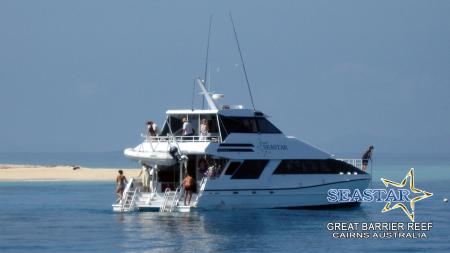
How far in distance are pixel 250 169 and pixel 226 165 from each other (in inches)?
38.1

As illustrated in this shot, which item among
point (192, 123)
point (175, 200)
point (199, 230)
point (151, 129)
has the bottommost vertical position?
point (199, 230)

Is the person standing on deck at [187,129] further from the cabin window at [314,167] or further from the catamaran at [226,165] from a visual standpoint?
the cabin window at [314,167]

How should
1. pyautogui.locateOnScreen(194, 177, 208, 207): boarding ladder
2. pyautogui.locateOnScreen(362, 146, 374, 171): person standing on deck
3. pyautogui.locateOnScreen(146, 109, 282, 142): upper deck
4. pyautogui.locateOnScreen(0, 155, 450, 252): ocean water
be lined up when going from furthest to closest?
pyautogui.locateOnScreen(362, 146, 374, 171): person standing on deck < pyautogui.locateOnScreen(146, 109, 282, 142): upper deck < pyautogui.locateOnScreen(194, 177, 208, 207): boarding ladder < pyautogui.locateOnScreen(0, 155, 450, 252): ocean water

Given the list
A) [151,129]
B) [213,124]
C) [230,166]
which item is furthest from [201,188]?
[151,129]

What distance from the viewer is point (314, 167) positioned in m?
41.2

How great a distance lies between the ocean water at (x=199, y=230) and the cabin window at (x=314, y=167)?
1430 mm

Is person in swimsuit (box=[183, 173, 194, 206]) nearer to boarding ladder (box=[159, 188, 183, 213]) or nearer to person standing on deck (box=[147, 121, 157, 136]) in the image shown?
boarding ladder (box=[159, 188, 183, 213])

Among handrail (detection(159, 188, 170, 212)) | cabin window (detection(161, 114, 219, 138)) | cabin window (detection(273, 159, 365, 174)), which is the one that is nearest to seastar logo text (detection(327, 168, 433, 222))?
cabin window (detection(273, 159, 365, 174))

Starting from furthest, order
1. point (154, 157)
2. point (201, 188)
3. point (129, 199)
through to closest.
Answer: point (129, 199)
point (154, 157)
point (201, 188)

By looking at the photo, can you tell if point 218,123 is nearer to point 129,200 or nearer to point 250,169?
point 250,169

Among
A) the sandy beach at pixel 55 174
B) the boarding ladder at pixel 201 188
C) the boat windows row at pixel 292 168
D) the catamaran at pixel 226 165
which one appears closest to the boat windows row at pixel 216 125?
the catamaran at pixel 226 165

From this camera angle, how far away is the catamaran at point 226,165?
38844 mm

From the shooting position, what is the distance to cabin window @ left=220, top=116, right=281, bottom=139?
39.6 metres

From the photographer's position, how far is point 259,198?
1565 inches
